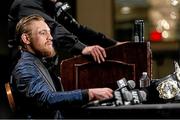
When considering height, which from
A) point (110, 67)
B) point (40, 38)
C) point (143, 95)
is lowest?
point (143, 95)

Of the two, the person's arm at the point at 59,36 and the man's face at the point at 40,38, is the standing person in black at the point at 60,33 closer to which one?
the person's arm at the point at 59,36

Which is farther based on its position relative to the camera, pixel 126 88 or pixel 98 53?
pixel 98 53

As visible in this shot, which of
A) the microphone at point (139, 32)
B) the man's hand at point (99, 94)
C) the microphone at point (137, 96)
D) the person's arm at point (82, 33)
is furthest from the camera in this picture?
the person's arm at point (82, 33)

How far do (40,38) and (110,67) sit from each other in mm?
490

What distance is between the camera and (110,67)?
3010 millimetres

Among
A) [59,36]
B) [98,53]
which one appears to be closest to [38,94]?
[98,53]

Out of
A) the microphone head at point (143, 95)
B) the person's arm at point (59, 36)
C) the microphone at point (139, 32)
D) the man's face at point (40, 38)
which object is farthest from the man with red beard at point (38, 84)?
the microphone at point (139, 32)

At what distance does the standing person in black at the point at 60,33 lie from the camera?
3.19 metres

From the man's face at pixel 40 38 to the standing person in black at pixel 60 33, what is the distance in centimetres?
15

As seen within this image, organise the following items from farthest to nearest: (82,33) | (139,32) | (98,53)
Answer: (82,33), (139,32), (98,53)

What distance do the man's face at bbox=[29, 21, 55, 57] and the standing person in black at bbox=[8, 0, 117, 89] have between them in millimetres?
150

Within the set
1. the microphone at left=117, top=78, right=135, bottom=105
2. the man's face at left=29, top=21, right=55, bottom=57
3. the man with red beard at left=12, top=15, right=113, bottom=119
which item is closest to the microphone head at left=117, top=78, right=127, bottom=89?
the microphone at left=117, top=78, right=135, bottom=105

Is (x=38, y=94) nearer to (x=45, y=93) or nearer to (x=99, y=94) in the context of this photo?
(x=45, y=93)

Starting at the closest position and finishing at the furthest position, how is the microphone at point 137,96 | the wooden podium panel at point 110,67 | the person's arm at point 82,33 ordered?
the microphone at point 137,96
the wooden podium panel at point 110,67
the person's arm at point 82,33
